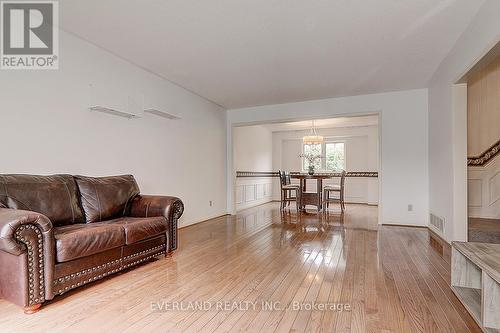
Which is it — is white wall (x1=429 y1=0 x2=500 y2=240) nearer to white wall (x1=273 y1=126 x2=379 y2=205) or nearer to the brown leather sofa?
the brown leather sofa

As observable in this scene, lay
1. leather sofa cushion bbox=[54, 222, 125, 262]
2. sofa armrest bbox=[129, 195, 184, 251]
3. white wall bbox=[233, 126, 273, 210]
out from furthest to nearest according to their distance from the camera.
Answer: white wall bbox=[233, 126, 273, 210] → sofa armrest bbox=[129, 195, 184, 251] → leather sofa cushion bbox=[54, 222, 125, 262]

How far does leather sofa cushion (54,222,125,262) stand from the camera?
1890 millimetres

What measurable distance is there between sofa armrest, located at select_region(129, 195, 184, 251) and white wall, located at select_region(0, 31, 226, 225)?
0.67 metres

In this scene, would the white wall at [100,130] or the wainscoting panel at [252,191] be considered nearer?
the white wall at [100,130]

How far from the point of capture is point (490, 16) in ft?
7.29

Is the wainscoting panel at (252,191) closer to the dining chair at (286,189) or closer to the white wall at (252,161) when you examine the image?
the white wall at (252,161)

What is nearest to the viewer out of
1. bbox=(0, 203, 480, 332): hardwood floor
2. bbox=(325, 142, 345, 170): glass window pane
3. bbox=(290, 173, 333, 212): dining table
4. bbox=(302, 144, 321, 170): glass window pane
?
bbox=(0, 203, 480, 332): hardwood floor

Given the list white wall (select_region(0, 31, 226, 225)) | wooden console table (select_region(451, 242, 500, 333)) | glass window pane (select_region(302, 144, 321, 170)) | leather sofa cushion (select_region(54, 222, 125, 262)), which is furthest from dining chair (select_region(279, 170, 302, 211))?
leather sofa cushion (select_region(54, 222, 125, 262))

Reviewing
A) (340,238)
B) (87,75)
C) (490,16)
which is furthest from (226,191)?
(490,16)

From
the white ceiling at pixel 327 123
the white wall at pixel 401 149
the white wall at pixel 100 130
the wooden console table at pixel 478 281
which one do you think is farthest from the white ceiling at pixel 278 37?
the white ceiling at pixel 327 123

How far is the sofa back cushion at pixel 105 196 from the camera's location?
267 cm

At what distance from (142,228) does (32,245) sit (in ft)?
2.95

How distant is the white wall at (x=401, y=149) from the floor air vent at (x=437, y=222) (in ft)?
1.22

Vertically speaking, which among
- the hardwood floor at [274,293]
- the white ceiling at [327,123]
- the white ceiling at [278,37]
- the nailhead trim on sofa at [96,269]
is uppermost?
the white ceiling at [278,37]
